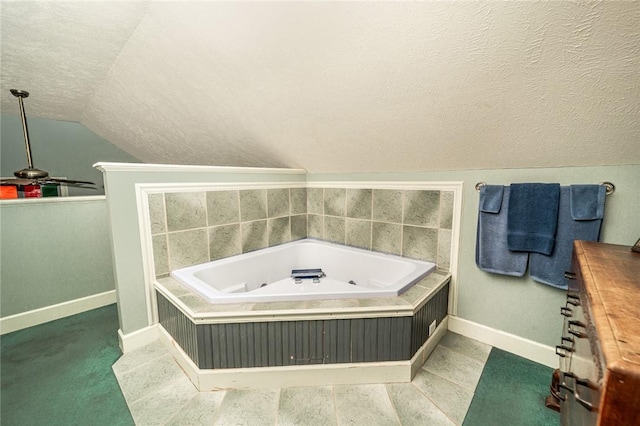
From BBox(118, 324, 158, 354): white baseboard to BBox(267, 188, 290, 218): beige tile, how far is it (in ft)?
4.21

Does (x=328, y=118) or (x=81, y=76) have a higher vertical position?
(x=81, y=76)

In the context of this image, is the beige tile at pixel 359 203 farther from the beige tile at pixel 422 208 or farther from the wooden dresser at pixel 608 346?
the wooden dresser at pixel 608 346

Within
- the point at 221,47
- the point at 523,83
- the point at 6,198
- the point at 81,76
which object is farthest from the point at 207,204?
the point at 523,83

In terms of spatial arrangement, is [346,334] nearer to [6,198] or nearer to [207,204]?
[207,204]

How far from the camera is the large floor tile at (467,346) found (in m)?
1.77

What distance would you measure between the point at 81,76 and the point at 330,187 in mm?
2226

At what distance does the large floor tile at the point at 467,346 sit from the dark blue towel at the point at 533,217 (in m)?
0.73

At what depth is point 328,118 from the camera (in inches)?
72.7

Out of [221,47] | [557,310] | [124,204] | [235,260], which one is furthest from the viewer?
[235,260]

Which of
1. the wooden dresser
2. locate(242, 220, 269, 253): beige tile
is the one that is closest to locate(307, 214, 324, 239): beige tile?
locate(242, 220, 269, 253): beige tile

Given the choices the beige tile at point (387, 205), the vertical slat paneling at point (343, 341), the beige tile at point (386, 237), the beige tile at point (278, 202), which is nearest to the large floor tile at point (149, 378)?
the vertical slat paneling at point (343, 341)

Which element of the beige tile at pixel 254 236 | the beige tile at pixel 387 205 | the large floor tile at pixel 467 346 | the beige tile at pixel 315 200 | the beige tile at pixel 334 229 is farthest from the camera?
the beige tile at pixel 315 200

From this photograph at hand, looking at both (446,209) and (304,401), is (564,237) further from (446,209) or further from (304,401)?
(304,401)

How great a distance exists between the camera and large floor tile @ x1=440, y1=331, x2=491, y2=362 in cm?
177
